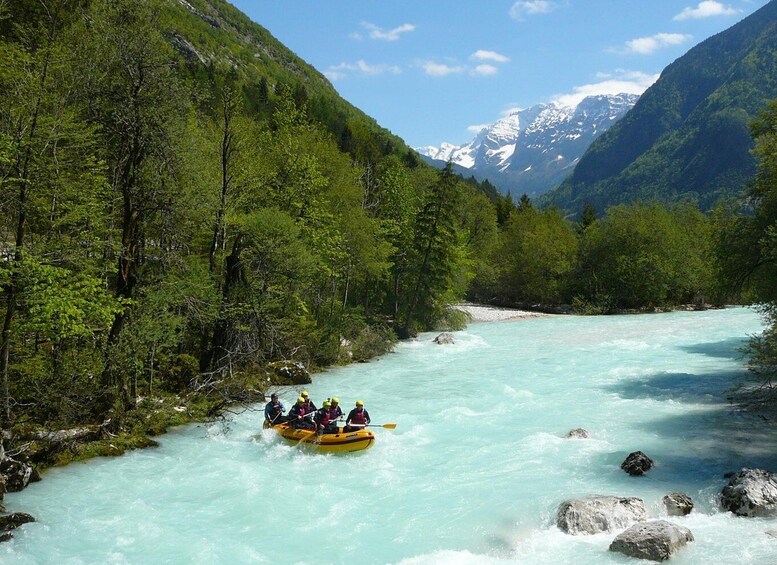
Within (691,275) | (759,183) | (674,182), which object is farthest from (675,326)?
(674,182)

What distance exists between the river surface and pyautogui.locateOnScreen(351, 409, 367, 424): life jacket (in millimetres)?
757

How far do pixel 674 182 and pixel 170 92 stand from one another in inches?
8311

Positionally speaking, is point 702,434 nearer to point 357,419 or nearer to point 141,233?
point 357,419

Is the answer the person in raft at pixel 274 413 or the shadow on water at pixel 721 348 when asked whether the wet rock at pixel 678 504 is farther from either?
the shadow on water at pixel 721 348

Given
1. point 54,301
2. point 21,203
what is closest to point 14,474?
point 54,301

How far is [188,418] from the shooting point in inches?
647

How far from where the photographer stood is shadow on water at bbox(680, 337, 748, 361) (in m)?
26.7

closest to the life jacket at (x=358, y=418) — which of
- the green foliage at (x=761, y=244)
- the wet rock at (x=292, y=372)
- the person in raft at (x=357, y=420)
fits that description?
the person in raft at (x=357, y=420)

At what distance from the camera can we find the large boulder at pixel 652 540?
8.85 meters

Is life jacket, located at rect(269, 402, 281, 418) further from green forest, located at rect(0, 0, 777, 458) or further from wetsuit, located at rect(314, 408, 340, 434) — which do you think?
green forest, located at rect(0, 0, 777, 458)

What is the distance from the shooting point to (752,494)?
10.5m

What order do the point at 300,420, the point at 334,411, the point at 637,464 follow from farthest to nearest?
the point at 334,411 → the point at 300,420 → the point at 637,464

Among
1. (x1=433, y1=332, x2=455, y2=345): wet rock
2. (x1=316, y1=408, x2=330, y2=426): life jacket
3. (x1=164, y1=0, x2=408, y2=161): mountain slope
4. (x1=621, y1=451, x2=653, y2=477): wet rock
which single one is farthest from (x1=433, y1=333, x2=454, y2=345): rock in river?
(x1=164, y1=0, x2=408, y2=161): mountain slope

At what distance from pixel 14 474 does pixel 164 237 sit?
7487mm
